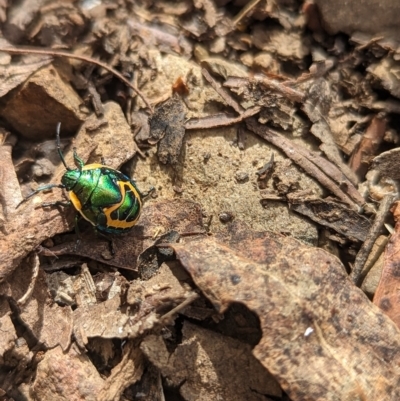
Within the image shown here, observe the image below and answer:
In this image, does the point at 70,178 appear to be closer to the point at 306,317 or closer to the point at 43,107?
the point at 43,107

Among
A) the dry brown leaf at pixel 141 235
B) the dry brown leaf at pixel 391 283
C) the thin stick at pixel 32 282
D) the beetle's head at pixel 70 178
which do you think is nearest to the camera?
the dry brown leaf at pixel 391 283

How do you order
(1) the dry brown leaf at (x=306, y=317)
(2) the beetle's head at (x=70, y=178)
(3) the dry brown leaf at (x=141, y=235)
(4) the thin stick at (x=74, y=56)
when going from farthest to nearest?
1. (4) the thin stick at (x=74, y=56)
2. (2) the beetle's head at (x=70, y=178)
3. (3) the dry brown leaf at (x=141, y=235)
4. (1) the dry brown leaf at (x=306, y=317)

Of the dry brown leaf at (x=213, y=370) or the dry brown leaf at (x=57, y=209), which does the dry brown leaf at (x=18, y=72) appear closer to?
the dry brown leaf at (x=57, y=209)

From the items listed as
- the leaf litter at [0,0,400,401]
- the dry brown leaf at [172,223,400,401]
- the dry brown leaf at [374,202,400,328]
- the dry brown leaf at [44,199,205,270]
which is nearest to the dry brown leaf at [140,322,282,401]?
the leaf litter at [0,0,400,401]

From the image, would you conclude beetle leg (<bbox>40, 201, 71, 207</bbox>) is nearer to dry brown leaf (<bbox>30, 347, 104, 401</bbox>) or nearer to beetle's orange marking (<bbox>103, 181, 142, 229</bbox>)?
beetle's orange marking (<bbox>103, 181, 142, 229</bbox>)

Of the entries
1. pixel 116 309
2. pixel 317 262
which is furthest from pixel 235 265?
pixel 116 309

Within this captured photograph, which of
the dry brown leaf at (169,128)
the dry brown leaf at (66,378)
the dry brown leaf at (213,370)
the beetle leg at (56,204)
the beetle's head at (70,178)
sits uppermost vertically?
the dry brown leaf at (169,128)

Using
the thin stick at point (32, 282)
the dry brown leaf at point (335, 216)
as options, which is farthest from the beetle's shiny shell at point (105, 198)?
the dry brown leaf at point (335, 216)

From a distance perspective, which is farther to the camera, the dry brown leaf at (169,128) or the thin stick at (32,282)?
the dry brown leaf at (169,128)
